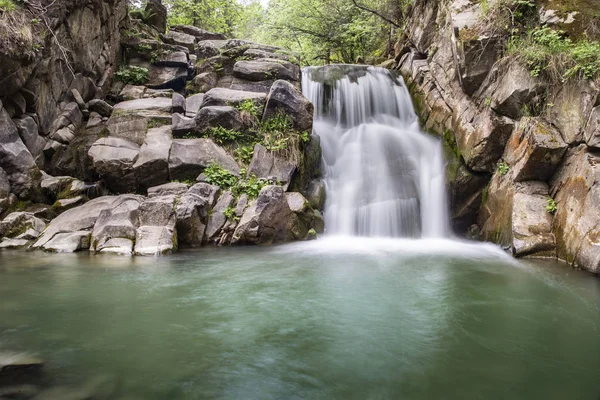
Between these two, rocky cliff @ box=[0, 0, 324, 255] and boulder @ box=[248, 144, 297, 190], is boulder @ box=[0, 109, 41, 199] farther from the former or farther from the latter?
boulder @ box=[248, 144, 297, 190]

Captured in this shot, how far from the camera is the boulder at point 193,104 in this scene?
1033 cm

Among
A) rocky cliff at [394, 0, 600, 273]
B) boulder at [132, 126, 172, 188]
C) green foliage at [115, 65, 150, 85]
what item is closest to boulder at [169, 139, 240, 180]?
boulder at [132, 126, 172, 188]

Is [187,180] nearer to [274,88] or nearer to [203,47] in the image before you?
[274,88]

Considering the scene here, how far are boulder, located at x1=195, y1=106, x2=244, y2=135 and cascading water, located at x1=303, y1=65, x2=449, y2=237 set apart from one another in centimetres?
252

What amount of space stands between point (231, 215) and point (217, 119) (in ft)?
9.78

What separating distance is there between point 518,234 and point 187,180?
698 centimetres

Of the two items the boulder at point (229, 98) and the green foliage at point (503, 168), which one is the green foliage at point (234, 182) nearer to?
the boulder at point (229, 98)

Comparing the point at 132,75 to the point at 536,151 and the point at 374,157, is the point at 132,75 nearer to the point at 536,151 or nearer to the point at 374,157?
the point at 374,157

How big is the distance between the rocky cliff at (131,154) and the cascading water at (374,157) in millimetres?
727

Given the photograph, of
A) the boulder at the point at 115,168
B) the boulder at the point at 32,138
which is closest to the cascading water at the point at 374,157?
the boulder at the point at 115,168

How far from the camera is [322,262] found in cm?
641

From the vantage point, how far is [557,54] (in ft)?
23.2

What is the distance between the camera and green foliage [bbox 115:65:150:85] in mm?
12008

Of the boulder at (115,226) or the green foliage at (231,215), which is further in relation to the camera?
the green foliage at (231,215)
